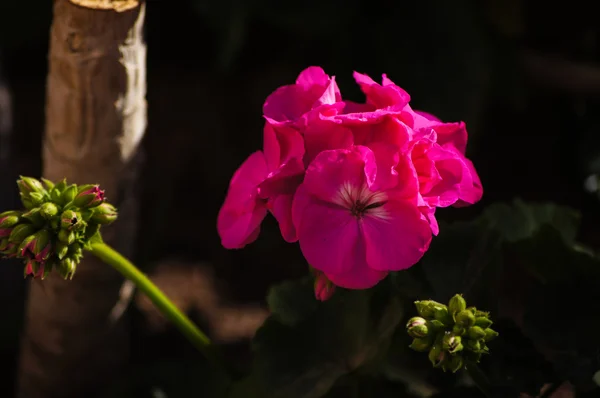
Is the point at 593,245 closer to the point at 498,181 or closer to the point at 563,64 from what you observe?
the point at 498,181

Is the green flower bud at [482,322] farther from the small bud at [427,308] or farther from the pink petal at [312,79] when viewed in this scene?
the pink petal at [312,79]

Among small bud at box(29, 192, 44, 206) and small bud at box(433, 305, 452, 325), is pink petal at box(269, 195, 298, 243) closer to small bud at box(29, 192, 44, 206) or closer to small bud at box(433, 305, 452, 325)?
small bud at box(433, 305, 452, 325)

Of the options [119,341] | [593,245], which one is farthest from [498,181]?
[119,341]

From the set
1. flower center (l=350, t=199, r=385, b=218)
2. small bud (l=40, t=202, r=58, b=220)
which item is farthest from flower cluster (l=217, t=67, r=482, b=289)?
small bud (l=40, t=202, r=58, b=220)

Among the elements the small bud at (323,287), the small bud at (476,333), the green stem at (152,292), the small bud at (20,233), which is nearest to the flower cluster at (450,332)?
the small bud at (476,333)

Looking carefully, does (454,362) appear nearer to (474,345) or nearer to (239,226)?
(474,345)

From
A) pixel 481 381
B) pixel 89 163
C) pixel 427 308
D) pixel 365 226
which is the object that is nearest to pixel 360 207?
pixel 365 226
